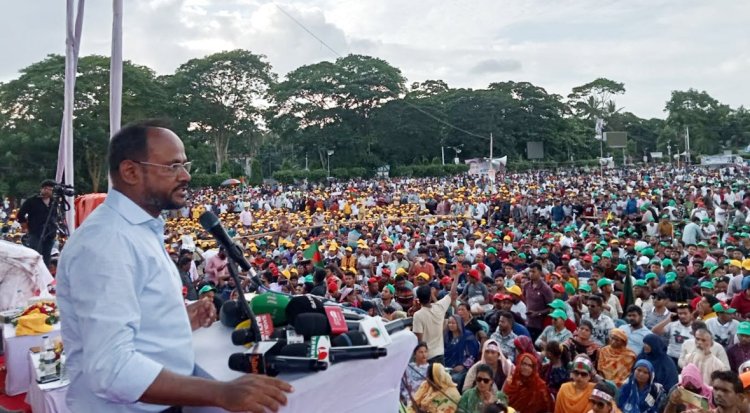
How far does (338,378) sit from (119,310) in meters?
0.55

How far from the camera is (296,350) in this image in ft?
4.76

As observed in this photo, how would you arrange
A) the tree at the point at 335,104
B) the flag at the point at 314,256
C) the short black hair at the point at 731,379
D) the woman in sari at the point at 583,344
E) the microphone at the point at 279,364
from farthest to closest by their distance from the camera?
the tree at the point at 335,104 → the flag at the point at 314,256 → the woman in sari at the point at 583,344 → the short black hair at the point at 731,379 → the microphone at the point at 279,364

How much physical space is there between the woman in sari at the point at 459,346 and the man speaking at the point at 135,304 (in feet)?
15.1

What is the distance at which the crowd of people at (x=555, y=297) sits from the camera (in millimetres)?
4664

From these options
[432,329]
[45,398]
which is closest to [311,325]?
[45,398]

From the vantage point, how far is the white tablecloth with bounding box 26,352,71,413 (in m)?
2.80

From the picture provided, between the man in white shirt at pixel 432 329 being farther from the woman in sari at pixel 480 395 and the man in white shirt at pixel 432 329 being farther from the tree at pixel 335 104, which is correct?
the tree at pixel 335 104

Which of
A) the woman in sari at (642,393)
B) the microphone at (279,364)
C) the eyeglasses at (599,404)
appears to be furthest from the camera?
the woman in sari at (642,393)

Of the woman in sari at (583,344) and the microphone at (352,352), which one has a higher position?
the microphone at (352,352)

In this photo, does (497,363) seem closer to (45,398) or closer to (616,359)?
(616,359)

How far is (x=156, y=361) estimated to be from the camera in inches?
55.9

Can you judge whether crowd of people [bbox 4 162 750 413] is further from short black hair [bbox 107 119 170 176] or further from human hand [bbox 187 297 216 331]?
short black hair [bbox 107 119 170 176]

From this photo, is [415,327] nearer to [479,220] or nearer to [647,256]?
[647,256]

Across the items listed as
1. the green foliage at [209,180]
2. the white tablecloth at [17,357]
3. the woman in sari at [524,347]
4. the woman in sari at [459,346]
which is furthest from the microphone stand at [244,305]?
the green foliage at [209,180]
